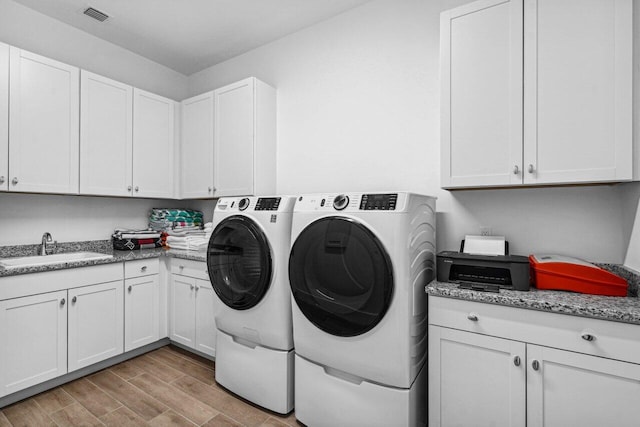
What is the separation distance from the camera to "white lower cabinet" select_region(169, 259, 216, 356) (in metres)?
2.54

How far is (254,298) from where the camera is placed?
2.00 metres

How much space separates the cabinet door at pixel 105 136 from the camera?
2.55 meters

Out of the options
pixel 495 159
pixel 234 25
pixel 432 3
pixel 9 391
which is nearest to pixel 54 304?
pixel 9 391

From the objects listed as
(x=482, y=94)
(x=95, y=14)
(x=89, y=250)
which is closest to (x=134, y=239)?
(x=89, y=250)

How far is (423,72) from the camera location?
7.09ft

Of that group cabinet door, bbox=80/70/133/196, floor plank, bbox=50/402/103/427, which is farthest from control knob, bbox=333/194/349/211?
cabinet door, bbox=80/70/133/196

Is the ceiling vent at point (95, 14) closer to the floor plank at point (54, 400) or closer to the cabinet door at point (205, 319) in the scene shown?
the cabinet door at point (205, 319)

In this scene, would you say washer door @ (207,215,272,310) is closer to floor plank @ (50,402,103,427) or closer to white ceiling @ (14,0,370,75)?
floor plank @ (50,402,103,427)

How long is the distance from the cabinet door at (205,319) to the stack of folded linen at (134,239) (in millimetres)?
790

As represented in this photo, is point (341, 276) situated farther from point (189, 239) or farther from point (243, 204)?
point (189, 239)

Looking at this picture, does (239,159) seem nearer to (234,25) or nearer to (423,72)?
(234,25)

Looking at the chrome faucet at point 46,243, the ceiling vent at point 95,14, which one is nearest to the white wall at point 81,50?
the ceiling vent at point 95,14

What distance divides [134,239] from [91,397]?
1.29 meters

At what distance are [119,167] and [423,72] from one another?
101 inches
